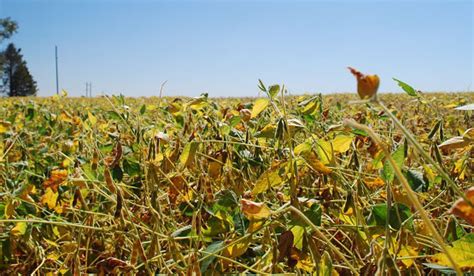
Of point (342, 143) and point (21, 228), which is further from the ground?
point (342, 143)

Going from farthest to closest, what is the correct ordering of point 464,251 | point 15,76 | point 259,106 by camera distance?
1. point 15,76
2. point 259,106
3. point 464,251

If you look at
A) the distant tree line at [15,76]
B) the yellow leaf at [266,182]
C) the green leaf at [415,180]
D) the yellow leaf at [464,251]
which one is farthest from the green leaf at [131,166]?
the distant tree line at [15,76]

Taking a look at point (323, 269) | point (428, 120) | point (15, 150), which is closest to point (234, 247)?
point (323, 269)

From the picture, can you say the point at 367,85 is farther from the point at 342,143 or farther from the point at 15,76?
the point at 15,76

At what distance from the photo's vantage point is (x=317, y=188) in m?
0.79

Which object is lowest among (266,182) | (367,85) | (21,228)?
(21,228)

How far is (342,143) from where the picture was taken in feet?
2.20

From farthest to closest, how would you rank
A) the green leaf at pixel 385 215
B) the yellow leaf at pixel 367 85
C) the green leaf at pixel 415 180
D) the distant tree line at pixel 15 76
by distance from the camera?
the distant tree line at pixel 15 76 < the green leaf at pixel 415 180 < the green leaf at pixel 385 215 < the yellow leaf at pixel 367 85

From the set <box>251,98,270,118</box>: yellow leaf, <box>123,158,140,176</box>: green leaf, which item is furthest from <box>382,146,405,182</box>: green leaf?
<box>123,158,140,176</box>: green leaf

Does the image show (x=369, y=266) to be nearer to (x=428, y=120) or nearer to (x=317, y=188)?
(x=317, y=188)

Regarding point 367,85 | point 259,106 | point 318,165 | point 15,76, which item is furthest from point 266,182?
point 15,76

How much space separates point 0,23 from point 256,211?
3468 cm

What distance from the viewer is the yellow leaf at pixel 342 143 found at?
0.67 m

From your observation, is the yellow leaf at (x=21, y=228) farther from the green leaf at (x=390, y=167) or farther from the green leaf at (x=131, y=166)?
the green leaf at (x=390, y=167)
